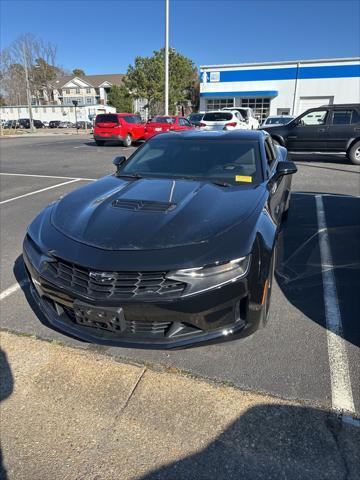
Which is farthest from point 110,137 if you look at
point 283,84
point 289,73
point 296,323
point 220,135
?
point 289,73

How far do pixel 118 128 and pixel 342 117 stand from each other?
1064cm

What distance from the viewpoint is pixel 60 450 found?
1.93 metres

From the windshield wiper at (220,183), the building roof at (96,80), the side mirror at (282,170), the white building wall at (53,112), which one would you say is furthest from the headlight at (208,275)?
the building roof at (96,80)

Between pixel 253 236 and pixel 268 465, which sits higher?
pixel 253 236

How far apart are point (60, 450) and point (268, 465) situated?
1.10 m

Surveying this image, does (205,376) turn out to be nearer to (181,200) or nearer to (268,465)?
(268,465)

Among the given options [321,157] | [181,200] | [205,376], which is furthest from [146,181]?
[321,157]

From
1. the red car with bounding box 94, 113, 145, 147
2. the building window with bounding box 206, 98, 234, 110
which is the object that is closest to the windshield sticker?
the red car with bounding box 94, 113, 145, 147

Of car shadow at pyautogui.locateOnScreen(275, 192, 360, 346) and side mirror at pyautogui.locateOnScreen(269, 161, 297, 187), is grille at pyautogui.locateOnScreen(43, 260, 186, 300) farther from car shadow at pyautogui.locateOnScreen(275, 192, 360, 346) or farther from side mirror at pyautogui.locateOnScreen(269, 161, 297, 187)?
side mirror at pyautogui.locateOnScreen(269, 161, 297, 187)

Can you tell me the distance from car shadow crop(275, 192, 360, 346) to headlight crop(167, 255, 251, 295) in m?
1.31

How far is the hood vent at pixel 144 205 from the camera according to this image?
2.70 metres

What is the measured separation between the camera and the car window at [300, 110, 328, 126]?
37.8 ft

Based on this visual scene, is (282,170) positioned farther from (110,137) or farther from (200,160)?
(110,137)

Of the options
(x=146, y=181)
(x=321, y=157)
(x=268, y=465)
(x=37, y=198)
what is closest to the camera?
(x=268, y=465)
